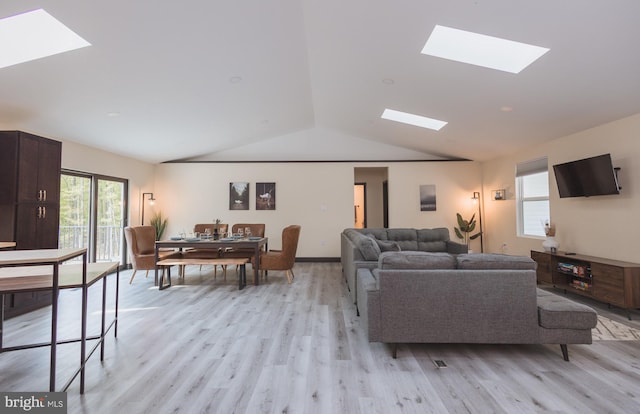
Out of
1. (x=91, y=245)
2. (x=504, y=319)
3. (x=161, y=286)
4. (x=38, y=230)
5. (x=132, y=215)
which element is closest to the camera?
(x=504, y=319)

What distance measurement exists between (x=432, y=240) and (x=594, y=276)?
2.34m

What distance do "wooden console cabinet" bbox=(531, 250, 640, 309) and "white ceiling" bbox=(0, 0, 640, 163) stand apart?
74.7 inches

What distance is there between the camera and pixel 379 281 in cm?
252

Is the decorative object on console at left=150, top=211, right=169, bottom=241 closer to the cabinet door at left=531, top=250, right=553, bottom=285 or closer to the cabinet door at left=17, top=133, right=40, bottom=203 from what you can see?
the cabinet door at left=17, top=133, right=40, bottom=203

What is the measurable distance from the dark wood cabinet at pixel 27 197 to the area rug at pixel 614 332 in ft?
20.9

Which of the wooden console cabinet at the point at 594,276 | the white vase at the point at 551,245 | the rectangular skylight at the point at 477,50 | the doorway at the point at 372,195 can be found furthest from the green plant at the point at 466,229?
the rectangular skylight at the point at 477,50

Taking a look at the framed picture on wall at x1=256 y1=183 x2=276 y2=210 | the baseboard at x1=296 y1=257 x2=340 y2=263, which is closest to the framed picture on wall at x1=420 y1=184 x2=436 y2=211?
the baseboard at x1=296 y1=257 x2=340 y2=263

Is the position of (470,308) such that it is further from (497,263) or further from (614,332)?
(614,332)

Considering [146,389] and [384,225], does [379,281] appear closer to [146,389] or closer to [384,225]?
[146,389]

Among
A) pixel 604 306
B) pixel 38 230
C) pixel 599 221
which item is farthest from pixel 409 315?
pixel 38 230

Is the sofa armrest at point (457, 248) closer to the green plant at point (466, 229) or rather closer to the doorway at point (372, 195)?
the green plant at point (466, 229)

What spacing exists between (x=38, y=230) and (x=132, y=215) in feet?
10.1

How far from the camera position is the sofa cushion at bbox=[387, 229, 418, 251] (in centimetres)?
559

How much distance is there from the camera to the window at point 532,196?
5.43m
